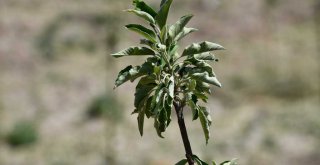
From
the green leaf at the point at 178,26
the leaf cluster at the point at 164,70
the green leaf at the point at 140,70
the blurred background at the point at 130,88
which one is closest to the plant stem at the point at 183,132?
the leaf cluster at the point at 164,70

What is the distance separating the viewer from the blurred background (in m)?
15.8

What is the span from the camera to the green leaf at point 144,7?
2.64 metres

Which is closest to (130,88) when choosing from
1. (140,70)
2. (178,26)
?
(178,26)

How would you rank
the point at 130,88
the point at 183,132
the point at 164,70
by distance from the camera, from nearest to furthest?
the point at 183,132, the point at 164,70, the point at 130,88

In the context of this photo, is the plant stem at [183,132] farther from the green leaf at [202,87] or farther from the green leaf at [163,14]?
the green leaf at [163,14]

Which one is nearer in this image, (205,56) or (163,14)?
(163,14)

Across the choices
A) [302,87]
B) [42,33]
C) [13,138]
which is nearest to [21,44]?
[42,33]

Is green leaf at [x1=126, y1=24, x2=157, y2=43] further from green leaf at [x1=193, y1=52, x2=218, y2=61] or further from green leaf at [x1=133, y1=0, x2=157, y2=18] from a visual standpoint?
green leaf at [x1=193, y1=52, x2=218, y2=61]

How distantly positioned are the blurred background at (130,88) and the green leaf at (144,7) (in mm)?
5782

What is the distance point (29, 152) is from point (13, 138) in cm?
78

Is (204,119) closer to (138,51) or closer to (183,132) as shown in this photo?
(183,132)

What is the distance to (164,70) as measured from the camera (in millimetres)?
2641

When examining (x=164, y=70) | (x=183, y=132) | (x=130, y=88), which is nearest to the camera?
(x=183, y=132)

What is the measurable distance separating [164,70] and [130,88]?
1837 cm
